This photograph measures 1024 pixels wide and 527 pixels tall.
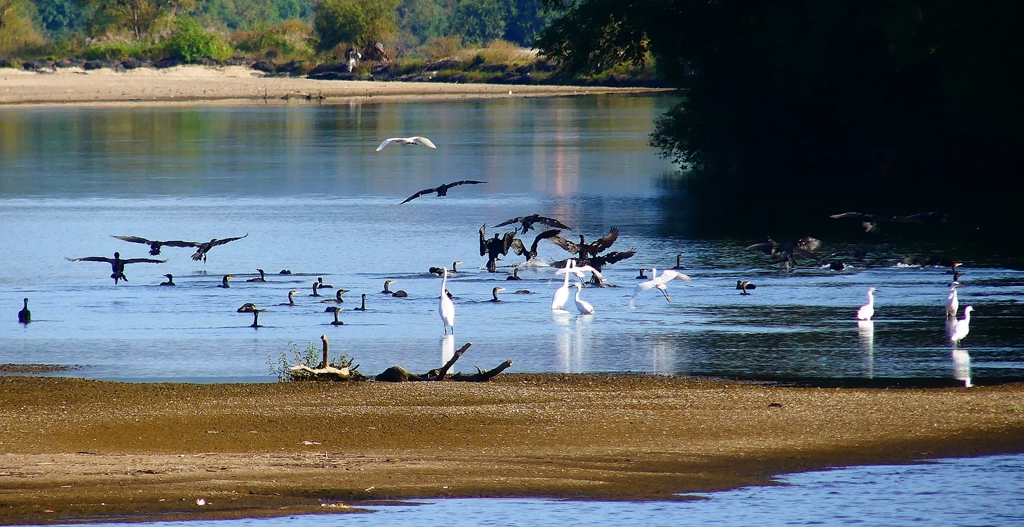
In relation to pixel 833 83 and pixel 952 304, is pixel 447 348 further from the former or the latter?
pixel 833 83

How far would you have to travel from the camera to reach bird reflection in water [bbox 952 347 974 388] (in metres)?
12.7

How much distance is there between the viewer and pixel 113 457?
363 inches

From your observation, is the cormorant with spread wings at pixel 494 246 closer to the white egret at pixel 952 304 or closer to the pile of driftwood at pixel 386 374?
the white egret at pixel 952 304

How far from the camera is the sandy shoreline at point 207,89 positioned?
259 feet

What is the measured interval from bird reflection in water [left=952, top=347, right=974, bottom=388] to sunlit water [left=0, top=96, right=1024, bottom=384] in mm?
46

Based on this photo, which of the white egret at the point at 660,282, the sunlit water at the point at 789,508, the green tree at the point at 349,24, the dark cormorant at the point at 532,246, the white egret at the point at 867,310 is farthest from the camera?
the green tree at the point at 349,24

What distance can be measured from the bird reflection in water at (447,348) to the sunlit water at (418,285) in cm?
9

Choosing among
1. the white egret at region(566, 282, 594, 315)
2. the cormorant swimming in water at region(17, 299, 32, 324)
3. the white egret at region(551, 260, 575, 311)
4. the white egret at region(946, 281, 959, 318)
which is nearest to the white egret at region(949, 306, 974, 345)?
the white egret at region(946, 281, 959, 318)

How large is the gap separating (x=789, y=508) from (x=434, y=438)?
2.69m

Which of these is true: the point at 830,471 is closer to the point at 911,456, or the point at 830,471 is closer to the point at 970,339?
the point at 911,456

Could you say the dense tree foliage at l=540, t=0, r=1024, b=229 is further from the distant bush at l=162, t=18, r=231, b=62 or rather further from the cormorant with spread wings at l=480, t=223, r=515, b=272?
the distant bush at l=162, t=18, r=231, b=62

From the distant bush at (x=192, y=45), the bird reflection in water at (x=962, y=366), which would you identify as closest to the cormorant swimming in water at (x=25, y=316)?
the bird reflection in water at (x=962, y=366)

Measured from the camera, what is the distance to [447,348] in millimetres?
14500

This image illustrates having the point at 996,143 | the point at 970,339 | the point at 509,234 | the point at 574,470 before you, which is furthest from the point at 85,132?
the point at 574,470
